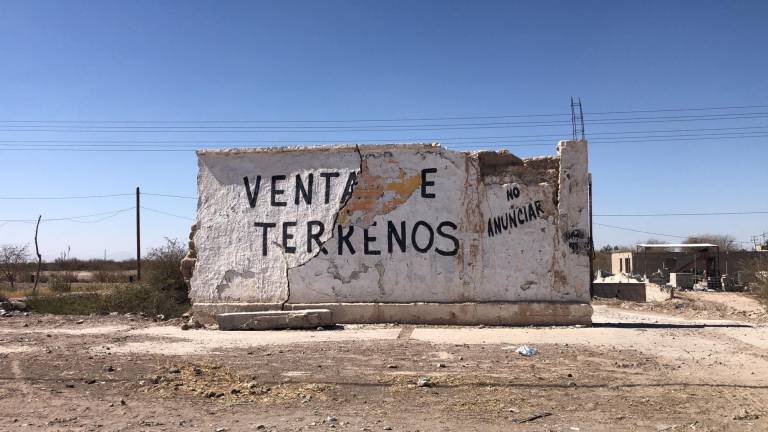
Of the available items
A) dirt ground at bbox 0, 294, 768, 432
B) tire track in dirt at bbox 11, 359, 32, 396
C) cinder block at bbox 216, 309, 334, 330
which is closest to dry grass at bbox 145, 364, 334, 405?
dirt ground at bbox 0, 294, 768, 432

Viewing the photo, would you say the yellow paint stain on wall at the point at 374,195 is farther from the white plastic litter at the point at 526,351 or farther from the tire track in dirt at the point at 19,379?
the tire track in dirt at the point at 19,379

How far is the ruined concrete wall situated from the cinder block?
0.70 m

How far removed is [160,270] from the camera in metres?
14.9

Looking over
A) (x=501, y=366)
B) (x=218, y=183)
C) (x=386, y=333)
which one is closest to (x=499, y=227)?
(x=386, y=333)

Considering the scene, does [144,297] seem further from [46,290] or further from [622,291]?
[622,291]

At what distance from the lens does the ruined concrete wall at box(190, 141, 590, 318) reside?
462 inches

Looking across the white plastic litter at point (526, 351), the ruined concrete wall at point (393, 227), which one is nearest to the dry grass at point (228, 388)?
the white plastic litter at point (526, 351)

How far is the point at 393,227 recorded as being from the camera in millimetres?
12102

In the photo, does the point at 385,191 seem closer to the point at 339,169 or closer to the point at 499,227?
the point at 339,169

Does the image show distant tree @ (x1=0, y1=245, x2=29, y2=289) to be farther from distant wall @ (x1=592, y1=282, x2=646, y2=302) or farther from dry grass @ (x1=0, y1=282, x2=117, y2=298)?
distant wall @ (x1=592, y1=282, x2=646, y2=302)

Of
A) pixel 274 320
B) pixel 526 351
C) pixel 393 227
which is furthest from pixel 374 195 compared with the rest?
pixel 526 351

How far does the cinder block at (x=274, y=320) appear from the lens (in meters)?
11.4

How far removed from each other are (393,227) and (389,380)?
554 centimetres

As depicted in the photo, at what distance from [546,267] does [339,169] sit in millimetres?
4511
